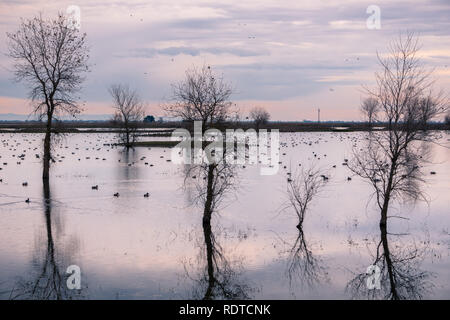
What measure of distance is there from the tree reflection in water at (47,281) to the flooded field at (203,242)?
0.11ft

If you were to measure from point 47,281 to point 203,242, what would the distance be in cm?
691

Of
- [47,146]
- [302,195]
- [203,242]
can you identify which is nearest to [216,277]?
[203,242]

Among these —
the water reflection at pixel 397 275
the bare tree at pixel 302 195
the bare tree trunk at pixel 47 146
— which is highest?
the bare tree trunk at pixel 47 146

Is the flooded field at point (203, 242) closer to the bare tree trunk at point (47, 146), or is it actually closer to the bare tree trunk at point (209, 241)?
the bare tree trunk at point (209, 241)

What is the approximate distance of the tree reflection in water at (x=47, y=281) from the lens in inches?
567

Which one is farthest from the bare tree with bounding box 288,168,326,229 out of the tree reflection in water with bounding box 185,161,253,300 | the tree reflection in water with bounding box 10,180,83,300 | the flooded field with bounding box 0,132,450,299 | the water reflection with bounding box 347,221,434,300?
the tree reflection in water with bounding box 10,180,83,300

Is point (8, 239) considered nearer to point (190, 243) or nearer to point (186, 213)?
point (190, 243)

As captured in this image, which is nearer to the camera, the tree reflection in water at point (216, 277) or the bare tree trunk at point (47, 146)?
the tree reflection in water at point (216, 277)

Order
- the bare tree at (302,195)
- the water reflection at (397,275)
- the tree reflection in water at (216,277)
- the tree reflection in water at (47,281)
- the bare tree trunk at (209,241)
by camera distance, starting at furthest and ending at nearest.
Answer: the bare tree at (302,195), the bare tree trunk at (209,241), the water reflection at (397,275), the tree reflection in water at (216,277), the tree reflection in water at (47,281)

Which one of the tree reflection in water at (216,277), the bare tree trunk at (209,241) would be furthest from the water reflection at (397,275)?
the bare tree trunk at (209,241)

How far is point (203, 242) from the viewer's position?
20844 mm

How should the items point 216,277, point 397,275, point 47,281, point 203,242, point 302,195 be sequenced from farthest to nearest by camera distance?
point 302,195 → point 203,242 → point 397,275 → point 216,277 → point 47,281

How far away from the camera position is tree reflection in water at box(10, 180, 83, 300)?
14.4m

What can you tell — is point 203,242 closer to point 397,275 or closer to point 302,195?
point 397,275
